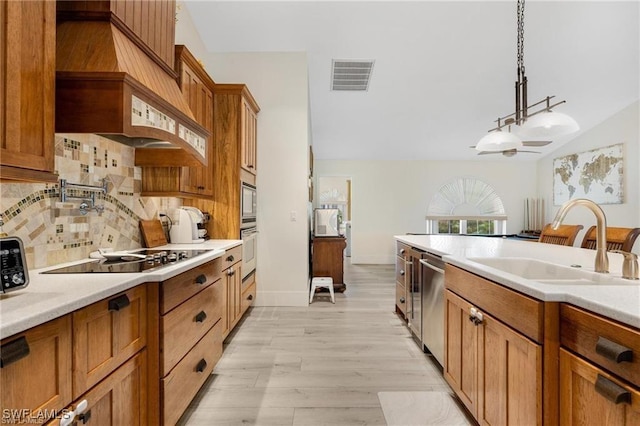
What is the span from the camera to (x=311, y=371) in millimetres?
2326

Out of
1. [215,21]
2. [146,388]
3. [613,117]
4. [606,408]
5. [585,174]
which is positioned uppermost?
[215,21]

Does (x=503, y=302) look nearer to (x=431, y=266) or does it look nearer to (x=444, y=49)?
(x=431, y=266)

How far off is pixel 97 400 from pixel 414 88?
5.15 metres

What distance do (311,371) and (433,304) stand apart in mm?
1021

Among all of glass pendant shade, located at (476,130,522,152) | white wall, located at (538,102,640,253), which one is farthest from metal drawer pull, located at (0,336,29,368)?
white wall, located at (538,102,640,253)

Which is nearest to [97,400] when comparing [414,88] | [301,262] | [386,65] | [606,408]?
[606,408]

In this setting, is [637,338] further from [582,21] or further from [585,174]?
[585,174]

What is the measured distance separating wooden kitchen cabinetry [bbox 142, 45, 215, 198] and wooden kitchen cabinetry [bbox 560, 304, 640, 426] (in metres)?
2.53

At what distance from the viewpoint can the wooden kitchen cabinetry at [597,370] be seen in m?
0.82

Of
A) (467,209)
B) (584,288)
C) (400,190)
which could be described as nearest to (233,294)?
Result: (584,288)

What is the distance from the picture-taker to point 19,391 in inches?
31.7

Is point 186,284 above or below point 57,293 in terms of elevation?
below

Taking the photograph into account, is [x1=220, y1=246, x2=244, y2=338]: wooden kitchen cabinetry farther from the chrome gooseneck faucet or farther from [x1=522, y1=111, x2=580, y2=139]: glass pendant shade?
[x1=522, y1=111, x2=580, y2=139]: glass pendant shade

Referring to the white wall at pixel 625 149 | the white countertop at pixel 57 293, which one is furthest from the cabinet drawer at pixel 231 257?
the white wall at pixel 625 149
